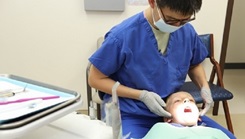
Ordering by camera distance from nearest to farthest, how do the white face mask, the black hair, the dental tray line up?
the dental tray
the black hair
the white face mask

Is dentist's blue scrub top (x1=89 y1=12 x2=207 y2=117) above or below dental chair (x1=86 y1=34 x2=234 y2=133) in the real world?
above

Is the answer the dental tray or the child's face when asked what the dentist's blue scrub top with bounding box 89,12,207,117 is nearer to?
the child's face

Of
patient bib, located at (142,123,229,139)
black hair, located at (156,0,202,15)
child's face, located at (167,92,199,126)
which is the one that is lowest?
patient bib, located at (142,123,229,139)

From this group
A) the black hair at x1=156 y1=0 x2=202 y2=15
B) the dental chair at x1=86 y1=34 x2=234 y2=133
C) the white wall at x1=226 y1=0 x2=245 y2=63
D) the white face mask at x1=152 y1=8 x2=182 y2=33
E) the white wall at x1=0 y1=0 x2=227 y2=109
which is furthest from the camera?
the white wall at x1=226 y1=0 x2=245 y2=63

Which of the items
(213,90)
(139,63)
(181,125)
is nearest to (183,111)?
(181,125)

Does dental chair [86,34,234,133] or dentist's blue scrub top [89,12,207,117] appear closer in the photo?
dentist's blue scrub top [89,12,207,117]

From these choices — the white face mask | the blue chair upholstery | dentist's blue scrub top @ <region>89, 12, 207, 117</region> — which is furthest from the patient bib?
the blue chair upholstery

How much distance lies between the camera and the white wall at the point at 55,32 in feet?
7.39

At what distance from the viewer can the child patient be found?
109 cm

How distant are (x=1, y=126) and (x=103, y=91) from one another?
2.29 feet

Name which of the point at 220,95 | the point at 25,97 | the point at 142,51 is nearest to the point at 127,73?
the point at 142,51

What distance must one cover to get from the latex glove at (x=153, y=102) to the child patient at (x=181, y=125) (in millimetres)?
51

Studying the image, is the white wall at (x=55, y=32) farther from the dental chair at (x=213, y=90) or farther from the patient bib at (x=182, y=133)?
the patient bib at (x=182, y=133)

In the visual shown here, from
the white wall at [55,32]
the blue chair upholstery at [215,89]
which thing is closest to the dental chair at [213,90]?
the blue chair upholstery at [215,89]
